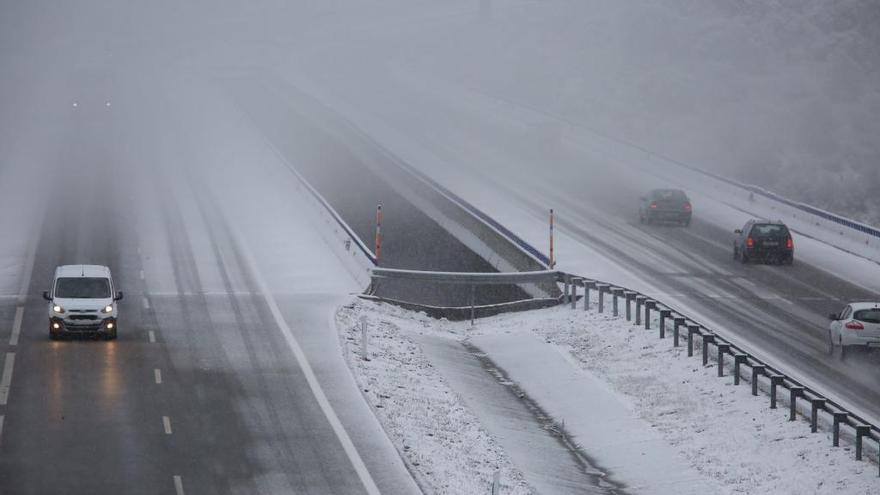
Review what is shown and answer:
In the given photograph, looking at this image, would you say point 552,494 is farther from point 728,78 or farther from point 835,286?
point 728,78

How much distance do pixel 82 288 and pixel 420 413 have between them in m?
10.2

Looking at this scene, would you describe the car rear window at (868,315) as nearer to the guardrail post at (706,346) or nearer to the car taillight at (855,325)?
the car taillight at (855,325)

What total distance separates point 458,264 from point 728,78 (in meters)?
65.5

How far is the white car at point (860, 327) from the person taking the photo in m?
28.8

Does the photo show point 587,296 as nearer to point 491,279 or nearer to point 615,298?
point 615,298

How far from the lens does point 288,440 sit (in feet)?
74.4

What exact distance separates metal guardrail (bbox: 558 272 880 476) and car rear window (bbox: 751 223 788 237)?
8.88 metres

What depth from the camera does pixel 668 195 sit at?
52.6 m

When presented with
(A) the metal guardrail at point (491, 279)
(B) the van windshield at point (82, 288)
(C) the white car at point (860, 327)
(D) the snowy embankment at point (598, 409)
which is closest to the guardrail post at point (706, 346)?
(D) the snowy embankment at point (598, 409)

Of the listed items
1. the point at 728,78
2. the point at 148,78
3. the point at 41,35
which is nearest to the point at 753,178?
the point at 728,78

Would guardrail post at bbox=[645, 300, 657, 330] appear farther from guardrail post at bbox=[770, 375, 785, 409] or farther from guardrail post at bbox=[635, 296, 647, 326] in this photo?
guardrail post at bbox=[770, 375, 785, 409]

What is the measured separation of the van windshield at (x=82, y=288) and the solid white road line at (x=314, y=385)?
4188mm

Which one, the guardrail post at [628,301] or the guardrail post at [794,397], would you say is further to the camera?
the guardrail post at [628,301]

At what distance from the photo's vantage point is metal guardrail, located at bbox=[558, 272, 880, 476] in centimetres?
2092
